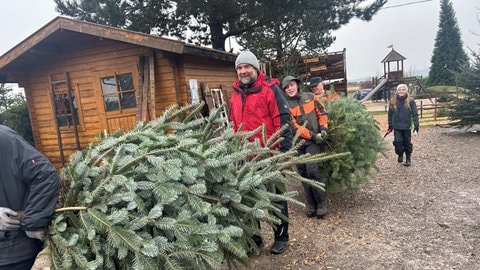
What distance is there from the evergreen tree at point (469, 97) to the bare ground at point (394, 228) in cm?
569

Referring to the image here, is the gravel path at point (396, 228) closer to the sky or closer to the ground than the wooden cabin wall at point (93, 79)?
closer to the ground

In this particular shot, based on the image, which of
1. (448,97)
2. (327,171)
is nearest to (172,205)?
(327,171)

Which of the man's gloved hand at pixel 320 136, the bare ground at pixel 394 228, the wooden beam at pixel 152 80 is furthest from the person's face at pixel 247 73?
the wooden beam at pixel 152 80

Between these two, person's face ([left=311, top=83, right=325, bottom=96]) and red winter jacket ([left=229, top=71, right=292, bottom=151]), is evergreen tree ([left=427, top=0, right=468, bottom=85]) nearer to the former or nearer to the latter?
person's face ([left=311, top=83, right=325, bottom=96])

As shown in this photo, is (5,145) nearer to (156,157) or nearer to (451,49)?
(156,157)

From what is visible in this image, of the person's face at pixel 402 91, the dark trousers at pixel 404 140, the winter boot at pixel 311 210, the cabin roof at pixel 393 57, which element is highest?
the cabin roof at pixel 393 57

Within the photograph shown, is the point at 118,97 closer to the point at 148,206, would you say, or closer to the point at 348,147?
the point at 348,147

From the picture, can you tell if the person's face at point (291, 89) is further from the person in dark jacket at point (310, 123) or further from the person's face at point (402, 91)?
the person's face at point (402, 91)

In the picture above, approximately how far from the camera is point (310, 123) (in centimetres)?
460

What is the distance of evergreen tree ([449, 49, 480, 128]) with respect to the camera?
451 inches

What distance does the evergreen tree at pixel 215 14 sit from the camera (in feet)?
39.4

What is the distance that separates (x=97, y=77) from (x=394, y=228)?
7.52 metres

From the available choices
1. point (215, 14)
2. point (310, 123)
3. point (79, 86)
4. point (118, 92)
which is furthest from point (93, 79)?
point (310, 123)

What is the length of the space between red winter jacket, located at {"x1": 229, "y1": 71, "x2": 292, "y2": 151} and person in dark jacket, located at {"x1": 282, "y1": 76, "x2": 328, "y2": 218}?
0.88 metres
